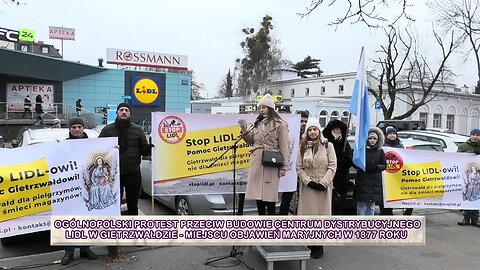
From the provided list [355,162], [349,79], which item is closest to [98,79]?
[349,79]

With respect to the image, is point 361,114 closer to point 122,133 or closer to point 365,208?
point 365,208

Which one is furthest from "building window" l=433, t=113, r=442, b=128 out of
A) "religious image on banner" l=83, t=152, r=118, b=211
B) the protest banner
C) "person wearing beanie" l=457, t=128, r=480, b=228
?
"religious image on banner" l=83, t=152, r=118, b=211

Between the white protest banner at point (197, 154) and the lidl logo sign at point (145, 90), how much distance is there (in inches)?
1332

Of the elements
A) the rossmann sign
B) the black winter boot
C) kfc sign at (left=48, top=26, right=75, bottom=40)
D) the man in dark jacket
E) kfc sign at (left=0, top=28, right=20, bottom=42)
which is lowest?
the black winter boot

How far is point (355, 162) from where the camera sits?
17.9ft

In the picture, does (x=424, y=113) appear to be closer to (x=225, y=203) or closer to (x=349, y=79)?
(x=349, y=79)

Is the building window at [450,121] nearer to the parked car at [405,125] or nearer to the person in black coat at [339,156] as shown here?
the parked car at [405,125]

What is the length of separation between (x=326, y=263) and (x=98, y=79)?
36.0 meters

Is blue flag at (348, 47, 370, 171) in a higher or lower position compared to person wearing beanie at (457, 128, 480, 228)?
higher

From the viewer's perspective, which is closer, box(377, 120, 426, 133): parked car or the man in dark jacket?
the man in dark jacket

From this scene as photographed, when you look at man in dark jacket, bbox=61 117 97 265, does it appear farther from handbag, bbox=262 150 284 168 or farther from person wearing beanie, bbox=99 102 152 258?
handbag, bbox=262 150 284 168

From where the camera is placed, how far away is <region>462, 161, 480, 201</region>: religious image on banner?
7.44 m

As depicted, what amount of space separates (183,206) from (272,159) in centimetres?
233

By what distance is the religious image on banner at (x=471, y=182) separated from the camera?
24.4 feet
